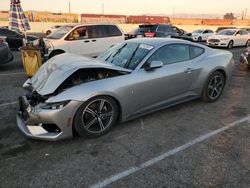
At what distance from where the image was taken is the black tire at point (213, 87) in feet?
17.7

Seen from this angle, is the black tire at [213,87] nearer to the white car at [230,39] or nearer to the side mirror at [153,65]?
the side mirror at [153,65]

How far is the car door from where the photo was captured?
4.30 m

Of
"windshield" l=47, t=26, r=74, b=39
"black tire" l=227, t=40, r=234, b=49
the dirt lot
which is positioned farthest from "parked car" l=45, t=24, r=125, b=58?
"black tire" l=227, t=40, r=234, b=49

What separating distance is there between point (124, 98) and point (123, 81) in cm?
28

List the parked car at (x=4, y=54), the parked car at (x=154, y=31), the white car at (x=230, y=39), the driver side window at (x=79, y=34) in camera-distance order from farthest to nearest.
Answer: the white car at (x=230, y=39) < the parked car at (x=154, y=31) < the driver side window at (x=79, y=34) < the parked car at (x=4, y=54)

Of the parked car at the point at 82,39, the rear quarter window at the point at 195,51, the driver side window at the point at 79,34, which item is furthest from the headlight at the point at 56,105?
the driver side window at the point at 79,34

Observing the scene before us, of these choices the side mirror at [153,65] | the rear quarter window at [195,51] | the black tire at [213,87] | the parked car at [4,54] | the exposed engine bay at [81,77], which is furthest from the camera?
the parked car at [4,54]

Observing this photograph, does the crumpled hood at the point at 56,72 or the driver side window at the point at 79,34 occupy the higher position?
the driver side window at the point at 79,34

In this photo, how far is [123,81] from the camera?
13.3ft

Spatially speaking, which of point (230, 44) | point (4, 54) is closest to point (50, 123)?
point (4, 54)

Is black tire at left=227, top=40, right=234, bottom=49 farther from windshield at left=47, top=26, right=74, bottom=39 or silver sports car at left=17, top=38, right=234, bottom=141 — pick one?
silver sports car at left=17, top=38, right=234, bottom=141

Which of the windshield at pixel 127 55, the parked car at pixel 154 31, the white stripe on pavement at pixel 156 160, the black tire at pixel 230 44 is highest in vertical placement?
the parked car at pixel 154 31

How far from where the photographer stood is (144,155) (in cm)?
349

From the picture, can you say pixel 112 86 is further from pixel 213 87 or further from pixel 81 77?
pixel 213 87
